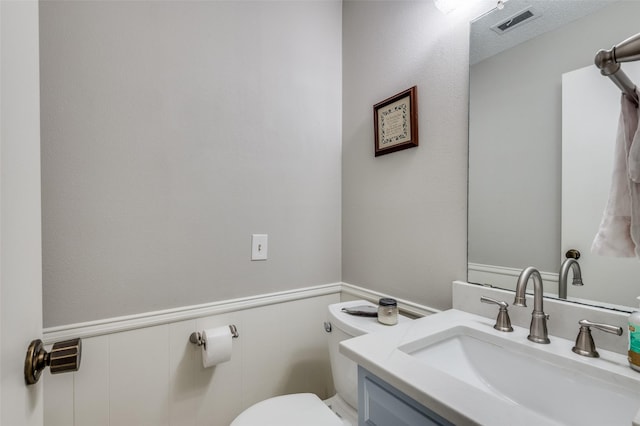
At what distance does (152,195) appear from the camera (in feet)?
3.60

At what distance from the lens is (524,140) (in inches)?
36.0

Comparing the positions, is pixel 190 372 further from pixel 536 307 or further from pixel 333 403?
pixel 536 307

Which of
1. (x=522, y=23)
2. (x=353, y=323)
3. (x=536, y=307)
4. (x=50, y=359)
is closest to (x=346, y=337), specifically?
(x=353, y=323)

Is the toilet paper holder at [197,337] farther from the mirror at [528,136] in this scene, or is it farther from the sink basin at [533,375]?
the mirror at [528,136]

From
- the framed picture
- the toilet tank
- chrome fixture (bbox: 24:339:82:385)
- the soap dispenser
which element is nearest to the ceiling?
the framed picture

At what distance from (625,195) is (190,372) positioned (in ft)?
4.90

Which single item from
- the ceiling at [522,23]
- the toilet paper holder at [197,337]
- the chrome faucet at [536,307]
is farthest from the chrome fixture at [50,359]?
the ceiling at [522,23]

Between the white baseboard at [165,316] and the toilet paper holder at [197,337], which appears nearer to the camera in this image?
the white baseboard at [165,316]

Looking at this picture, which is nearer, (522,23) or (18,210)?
(18,210)

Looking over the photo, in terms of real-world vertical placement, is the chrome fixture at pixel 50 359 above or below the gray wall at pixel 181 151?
below

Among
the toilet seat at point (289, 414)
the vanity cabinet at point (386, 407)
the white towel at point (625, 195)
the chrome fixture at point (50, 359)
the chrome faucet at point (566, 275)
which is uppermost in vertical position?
the white towel at point (625, 195)

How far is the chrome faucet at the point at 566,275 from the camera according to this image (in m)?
0.80

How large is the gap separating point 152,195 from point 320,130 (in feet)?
2.82

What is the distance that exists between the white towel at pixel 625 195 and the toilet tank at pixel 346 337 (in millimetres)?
657
